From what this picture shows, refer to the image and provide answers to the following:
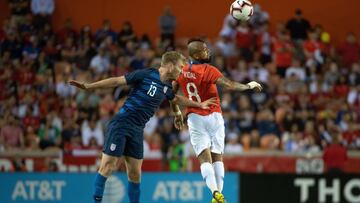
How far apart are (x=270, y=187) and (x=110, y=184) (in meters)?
2.79

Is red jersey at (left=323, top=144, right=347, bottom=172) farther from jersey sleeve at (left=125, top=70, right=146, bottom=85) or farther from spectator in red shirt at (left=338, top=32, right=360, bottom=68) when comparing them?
jersey sleeve at (left=125, top=70, right=146, bottom=85)

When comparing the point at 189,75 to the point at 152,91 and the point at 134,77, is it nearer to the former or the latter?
the point at 152,91

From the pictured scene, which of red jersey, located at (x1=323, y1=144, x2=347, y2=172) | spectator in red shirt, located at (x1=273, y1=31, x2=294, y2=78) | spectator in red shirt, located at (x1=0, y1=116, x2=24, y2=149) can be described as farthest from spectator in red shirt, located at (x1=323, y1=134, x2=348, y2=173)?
spectator in red shirt, located at (x1=0, y1=116, x2=24, y2=149)

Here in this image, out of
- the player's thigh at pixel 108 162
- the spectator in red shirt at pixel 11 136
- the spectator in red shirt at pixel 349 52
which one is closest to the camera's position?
A: the player's thigh at pixel 108 162

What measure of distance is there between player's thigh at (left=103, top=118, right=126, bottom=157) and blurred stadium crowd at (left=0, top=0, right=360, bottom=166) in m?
7.57

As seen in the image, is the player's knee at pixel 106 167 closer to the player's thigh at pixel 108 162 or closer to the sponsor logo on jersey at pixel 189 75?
the player's thigh at pixel 108 162

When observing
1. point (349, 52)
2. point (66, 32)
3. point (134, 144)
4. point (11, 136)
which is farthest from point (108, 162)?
point (349, 52)

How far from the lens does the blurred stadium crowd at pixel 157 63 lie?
20.5 meters

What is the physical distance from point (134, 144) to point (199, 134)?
3.01 feet

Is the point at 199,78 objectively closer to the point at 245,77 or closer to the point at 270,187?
the point at 270,187

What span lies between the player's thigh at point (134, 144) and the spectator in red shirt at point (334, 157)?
7.85m

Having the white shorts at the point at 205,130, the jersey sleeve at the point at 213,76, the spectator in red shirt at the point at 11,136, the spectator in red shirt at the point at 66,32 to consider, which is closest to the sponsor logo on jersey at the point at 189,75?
the jersey sleeve at the point at 213,76

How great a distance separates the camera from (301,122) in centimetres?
2111

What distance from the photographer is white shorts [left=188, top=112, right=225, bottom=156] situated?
12.4m
